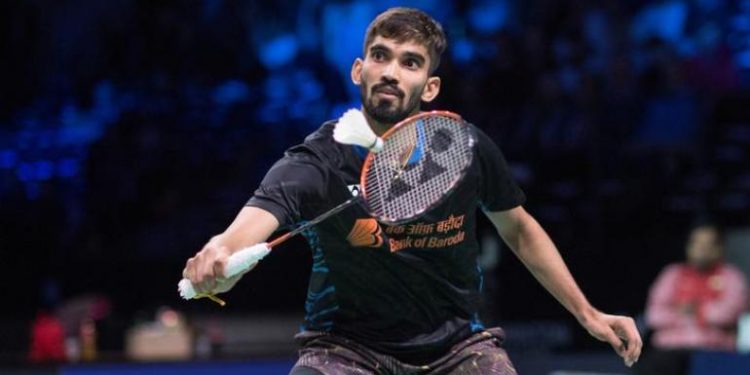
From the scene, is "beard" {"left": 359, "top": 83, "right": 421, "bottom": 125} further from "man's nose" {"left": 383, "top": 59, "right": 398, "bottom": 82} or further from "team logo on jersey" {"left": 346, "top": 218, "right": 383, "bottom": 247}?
Answer: "team logo on jersey" {"left": 346, "top": 218, "right": 383, "bottom": 247}

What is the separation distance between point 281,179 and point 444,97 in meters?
8.54

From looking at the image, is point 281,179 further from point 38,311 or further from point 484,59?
point 484,59

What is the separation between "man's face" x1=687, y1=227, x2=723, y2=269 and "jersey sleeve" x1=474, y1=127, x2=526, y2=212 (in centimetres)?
486

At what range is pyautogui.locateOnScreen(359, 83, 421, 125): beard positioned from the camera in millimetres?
4180

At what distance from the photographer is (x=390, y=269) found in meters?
4.19

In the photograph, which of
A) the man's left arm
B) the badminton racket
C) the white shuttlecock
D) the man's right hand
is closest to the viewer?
the man's right hand

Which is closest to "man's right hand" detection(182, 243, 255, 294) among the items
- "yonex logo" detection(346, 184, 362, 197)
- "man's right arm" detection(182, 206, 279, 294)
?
"man's right arm" detection(182, 206, 279, 294)

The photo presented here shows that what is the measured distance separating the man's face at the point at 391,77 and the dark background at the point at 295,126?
19.0 feet

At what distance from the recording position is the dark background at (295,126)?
11.1m

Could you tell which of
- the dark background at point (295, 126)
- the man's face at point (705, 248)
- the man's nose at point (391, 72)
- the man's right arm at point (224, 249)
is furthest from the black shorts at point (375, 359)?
the dark background at point (295, 126)

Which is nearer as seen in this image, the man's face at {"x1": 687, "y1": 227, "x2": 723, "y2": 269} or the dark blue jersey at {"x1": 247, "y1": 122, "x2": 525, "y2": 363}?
the dark blue jersey at {"x1": 247, "y1": 122, "x2": 525, "y2": 363}

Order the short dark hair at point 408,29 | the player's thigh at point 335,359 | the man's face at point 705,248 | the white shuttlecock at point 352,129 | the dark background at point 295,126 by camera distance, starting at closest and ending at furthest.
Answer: the white shuttlecock at point 352,129
the player's thigh at point 335,359
the short dark hair at point 408,29
the man's face at point 705,248
the dark background at point 295,126

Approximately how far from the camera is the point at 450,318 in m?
4.26

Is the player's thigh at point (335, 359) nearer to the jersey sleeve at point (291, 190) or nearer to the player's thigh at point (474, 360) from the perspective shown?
the player's thigh at point (474, 360)
